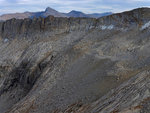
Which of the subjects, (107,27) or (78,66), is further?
(107,27)

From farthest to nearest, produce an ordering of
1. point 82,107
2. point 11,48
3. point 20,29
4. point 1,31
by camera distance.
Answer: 1. point 1,31
2. point 20,29
3. point 11,48
4. point 82,107

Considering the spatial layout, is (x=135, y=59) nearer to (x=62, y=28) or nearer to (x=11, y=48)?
(x=62, y=28)

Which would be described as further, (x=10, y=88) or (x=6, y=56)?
(x=6, y=56)

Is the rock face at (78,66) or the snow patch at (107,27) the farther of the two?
the snow patch at (107,27)

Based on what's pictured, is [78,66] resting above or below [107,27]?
below

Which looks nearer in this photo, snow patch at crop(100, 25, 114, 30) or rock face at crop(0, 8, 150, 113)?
rock face at crop(0, 8, 150, 113)

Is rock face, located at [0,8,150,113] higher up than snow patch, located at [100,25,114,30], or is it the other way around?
snow patch, located at [100,25,114,30]

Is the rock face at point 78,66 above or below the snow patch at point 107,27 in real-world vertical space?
below

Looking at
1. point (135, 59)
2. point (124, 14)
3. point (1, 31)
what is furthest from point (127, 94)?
point (1, 31)
